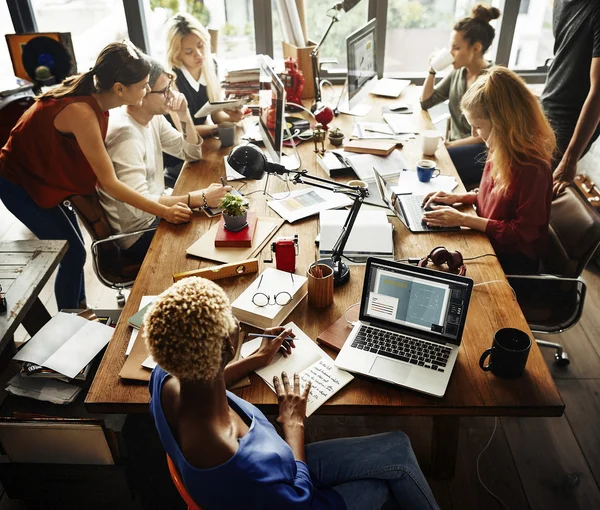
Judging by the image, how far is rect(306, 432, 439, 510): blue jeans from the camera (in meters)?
1.54

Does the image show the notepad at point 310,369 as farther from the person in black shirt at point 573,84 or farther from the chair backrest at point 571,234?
the person in black shirt at point 573,84

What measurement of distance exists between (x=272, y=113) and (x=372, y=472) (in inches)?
→ 66.9

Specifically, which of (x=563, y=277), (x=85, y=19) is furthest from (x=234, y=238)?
(x=85, y=19)

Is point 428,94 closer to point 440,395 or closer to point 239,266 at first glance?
point 239,266

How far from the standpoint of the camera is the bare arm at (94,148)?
2330 mm

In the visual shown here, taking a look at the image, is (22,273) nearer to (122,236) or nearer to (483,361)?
(122,236)

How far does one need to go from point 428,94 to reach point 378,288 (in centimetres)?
223

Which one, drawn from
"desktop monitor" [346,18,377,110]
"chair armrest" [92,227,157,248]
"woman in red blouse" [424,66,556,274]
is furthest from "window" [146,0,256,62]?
"woman in red blouse" [424,66,556,274]

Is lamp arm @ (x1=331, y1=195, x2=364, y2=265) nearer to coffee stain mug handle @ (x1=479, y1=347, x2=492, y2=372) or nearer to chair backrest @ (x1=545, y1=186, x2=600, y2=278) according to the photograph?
coffee stain mug handle @ (x1=479, y1=347, x2=492, y2=372)

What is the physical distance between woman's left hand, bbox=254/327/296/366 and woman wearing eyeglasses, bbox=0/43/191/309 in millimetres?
840

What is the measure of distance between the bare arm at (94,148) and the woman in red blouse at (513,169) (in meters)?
1.07

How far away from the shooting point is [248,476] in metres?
1.16

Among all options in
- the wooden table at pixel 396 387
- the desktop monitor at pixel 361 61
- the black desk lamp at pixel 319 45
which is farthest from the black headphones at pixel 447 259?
the black desk lamp at pixel 319 45

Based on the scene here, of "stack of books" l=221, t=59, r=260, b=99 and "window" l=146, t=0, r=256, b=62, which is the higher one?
"window" l=146, t=0, r=256, b=62
